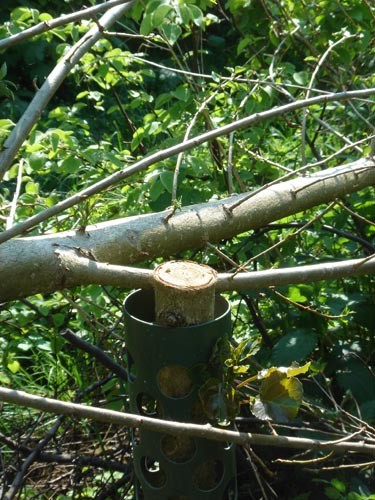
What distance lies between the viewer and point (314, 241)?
356 centimetres

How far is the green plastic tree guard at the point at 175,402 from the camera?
204cm

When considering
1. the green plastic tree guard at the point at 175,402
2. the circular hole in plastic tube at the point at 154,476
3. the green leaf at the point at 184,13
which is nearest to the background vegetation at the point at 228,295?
the green leaf at the point at 184,13

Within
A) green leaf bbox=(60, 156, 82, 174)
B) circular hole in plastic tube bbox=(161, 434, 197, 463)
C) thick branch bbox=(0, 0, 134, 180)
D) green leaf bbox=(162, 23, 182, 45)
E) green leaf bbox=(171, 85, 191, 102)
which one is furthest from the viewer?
green leaf bbox=(171, 85, 191, 102)

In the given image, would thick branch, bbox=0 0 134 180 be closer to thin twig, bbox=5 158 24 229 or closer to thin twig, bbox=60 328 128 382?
thin twig, bbox=5 158 24 229

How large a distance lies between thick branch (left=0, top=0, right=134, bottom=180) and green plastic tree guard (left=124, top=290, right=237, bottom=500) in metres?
0.58

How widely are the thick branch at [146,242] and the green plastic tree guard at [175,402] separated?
0.15 meters

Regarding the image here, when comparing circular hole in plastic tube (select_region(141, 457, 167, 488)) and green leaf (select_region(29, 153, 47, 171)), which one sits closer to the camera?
circular hole in plastic tube (select_region(141, 457, 167, 488))

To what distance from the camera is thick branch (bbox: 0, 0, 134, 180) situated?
2.40 meters

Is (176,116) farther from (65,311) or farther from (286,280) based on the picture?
(286,280)

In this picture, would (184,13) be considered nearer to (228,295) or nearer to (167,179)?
(167,179)

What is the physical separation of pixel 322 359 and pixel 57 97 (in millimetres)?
5703

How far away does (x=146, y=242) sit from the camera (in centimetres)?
242

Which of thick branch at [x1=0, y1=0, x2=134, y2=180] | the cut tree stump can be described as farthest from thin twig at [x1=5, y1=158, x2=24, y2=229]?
the cut tree stump

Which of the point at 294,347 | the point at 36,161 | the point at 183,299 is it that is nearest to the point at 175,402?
the point at 183,299
